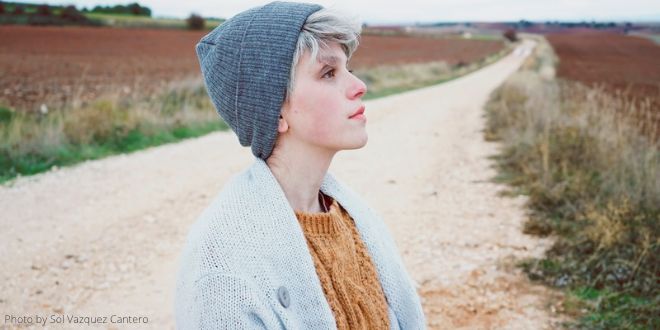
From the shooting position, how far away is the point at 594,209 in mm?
5023

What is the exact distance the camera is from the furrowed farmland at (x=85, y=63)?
1502 centimetres

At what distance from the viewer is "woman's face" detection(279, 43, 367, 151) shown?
63.9 inches

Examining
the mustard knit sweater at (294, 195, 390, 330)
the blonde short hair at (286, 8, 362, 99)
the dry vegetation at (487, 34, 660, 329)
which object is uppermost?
the blonde short hair at (286, 8, 362, 99)

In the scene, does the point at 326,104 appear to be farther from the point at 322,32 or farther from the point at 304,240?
the point at 304,240

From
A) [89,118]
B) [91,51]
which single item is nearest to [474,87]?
[89,118]

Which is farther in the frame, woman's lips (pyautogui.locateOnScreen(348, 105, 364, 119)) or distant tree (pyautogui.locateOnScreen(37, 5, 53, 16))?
distant tree (pyautogui.locateOnScreen(37, 5, 53, 16))

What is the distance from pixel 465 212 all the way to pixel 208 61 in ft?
14.6

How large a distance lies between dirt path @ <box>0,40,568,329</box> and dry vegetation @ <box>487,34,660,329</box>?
25 centimetres

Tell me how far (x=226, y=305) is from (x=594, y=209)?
4571mm

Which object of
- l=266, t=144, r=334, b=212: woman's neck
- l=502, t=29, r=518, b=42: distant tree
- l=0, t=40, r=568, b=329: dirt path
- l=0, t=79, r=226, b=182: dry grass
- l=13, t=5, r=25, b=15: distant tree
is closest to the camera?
l=266, t=144, r=334, b=212: woman's neck

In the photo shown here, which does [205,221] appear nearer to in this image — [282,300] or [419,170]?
[282,300]

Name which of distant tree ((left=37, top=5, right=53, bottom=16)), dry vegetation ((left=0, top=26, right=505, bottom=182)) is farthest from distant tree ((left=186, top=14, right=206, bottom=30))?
dry vegetation ((left=0, top=26, right=505, bottom=182))

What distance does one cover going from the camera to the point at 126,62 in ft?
88.5

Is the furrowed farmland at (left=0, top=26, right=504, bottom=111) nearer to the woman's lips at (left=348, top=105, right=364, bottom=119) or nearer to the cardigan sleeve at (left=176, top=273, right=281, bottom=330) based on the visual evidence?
the woman's lips at (left=348, top=105, right=364, bottom=119)
